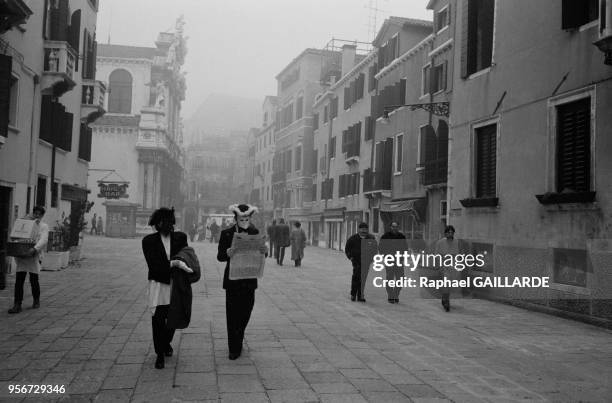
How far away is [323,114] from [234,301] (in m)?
36.4

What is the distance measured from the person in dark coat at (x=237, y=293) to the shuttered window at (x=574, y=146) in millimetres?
6424

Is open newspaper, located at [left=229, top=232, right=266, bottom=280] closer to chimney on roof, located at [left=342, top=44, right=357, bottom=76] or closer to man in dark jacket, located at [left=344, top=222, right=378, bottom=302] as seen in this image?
man in dark jacket, located at [left=344, top=222, right=378, bottom=302]

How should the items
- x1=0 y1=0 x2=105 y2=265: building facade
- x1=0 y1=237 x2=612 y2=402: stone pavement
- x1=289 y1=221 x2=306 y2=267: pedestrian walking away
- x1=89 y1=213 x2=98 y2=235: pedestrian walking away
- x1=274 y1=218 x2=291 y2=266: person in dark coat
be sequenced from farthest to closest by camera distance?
1. x1=89 y1=213 x2=98 y2=235: pedestrian walking away
2. x1=274 y1=218 x2=291 y2=266: person in dark coat
3. x1=289 y1=221 x2=306 y2=267: pedestrian walking away
4. x1=0 y1=0 x2=105 y2=265: building facade
5. x1=0 y1=237 x2=612 y2=402: stone pavement

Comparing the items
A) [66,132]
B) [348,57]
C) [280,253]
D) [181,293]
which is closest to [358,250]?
[181,293]

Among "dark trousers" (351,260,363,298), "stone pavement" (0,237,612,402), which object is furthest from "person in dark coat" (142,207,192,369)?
"dark trousers" (351,260,363,298)

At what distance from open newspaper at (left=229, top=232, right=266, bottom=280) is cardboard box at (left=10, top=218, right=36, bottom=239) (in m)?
4.26

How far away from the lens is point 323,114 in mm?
42062

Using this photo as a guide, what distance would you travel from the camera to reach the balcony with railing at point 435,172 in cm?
2010

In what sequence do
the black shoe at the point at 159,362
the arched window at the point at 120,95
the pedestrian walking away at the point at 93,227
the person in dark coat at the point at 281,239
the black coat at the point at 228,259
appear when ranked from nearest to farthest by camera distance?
the black shoe at the point at 159,362
the black coat at the point at 228,259
the person in dark coat at the point at 281,239
the pedestrian walking away at the point at 93,227
the arched window at the point at 120,95

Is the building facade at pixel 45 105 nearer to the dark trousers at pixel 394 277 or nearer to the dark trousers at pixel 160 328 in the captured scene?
the dark trousers at pixel 160 328

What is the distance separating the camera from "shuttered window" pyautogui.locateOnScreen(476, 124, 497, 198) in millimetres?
13289

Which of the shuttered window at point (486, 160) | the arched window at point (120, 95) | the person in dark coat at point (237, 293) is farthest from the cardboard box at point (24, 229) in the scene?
the arched window at point (120, 95)

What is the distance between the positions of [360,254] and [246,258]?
5.38m

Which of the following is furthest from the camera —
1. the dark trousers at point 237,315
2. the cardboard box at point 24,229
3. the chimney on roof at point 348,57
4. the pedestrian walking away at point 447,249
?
the chimney on roof at point 348,57
